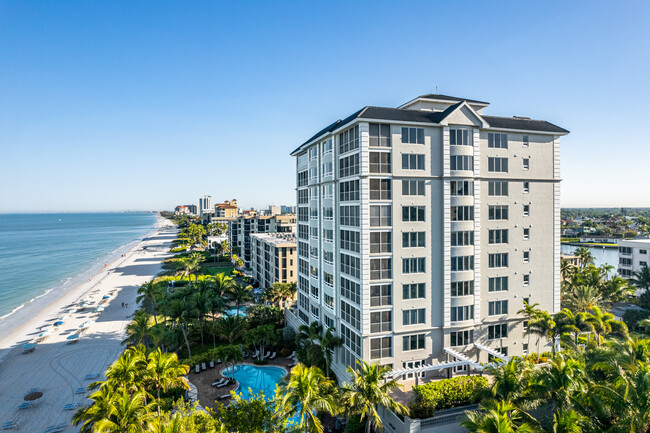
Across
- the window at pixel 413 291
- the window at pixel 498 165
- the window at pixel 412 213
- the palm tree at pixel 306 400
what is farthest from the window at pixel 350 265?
the window at pixel 498 165

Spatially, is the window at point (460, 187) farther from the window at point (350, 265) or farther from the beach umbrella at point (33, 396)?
the beach umbrella at point (33, 396)

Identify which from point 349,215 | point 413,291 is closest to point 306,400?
point 413,291

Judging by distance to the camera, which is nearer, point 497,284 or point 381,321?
point 381,321

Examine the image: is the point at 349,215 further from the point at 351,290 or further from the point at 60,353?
the point at 60,353

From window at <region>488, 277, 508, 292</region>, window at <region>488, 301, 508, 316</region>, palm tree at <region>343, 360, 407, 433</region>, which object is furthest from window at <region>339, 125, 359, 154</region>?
window at <region>488, 301, 508, 316</region>

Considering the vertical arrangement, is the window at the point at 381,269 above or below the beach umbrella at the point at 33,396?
above
